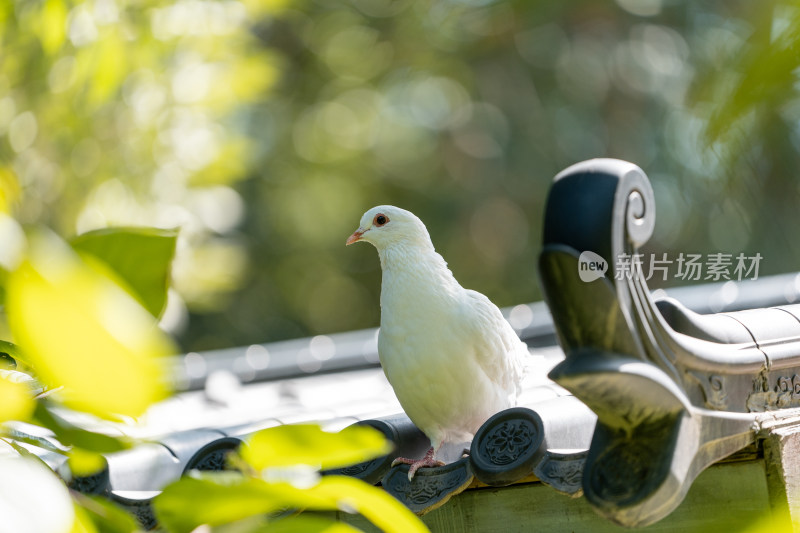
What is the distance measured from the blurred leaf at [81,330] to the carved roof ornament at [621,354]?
632 mm

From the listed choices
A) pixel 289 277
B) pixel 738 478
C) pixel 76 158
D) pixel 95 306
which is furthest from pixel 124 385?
pixel 289 277

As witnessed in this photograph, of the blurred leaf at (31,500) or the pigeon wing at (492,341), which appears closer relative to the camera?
the blurred leaf at (31,500)

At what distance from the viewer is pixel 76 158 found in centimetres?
524

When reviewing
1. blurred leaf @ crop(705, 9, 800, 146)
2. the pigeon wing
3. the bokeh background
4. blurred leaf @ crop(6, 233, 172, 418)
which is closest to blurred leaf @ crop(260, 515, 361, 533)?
blurred leaf @ crop(6, 233, 172, 418)

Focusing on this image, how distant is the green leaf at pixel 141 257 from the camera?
1.65ft

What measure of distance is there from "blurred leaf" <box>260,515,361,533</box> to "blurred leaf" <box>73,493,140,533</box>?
0.11 metres

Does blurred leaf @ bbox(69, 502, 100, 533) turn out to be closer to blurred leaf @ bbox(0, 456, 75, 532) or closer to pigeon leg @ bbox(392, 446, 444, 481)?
blurred leaf @ bbox(0, 456, 75, 532)

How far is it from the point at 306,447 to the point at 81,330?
17cm

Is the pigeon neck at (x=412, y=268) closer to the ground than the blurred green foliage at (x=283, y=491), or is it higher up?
closer to the ground

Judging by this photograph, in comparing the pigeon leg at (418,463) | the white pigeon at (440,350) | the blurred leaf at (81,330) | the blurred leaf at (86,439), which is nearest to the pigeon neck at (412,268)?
the white pigeon at (440,350)

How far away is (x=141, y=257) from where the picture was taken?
1.68 ft

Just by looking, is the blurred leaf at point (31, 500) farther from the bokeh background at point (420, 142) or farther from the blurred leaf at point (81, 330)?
the bokeh background at point (420, 142)

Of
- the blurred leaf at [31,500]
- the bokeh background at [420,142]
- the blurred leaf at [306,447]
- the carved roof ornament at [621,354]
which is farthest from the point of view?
the bokeh background at [420,142]

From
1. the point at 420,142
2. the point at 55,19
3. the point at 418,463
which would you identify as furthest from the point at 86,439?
the point at 420,142
